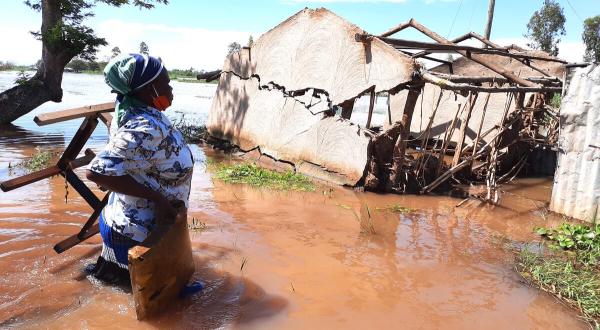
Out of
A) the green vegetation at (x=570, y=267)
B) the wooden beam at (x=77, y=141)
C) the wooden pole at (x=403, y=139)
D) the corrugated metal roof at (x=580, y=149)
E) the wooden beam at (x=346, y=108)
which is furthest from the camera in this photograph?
Result: the wooden beam at (x=346, y=108)

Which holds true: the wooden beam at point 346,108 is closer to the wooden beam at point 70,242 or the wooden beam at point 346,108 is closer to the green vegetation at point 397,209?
the green vegetation at point 397,209

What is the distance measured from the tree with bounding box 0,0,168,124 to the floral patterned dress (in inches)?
369

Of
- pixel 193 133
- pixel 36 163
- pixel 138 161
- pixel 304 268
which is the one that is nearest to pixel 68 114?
pixel 138 161

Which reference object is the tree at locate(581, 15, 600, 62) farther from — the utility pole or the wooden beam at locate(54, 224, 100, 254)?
the wooden beam at locate(54, 224, 100, 254)

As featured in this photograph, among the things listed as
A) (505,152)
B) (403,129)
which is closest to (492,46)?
(505,152)

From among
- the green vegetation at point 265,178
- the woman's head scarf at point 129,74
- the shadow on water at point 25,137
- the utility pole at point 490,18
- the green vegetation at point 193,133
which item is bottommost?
the shadow on water at point 25,137

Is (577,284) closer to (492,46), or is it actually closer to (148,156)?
(148,156)

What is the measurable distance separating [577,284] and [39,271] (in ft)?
12.9

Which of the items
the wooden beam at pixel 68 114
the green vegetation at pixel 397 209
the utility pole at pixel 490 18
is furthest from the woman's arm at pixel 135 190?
the utility pole at pixel 490 18

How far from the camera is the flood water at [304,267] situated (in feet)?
9.04

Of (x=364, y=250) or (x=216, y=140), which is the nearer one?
(x=364, y=250)

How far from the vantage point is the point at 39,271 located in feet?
10.3

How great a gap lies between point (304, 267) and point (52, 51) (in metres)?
9.80

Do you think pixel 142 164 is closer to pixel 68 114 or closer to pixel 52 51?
pixel 68 114
